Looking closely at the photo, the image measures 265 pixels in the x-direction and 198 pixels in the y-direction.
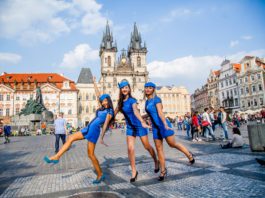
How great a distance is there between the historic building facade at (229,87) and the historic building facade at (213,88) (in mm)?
3648

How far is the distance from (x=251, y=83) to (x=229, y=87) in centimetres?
748

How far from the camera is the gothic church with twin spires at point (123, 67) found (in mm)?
69750

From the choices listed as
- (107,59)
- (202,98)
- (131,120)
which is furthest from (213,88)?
(131,120)

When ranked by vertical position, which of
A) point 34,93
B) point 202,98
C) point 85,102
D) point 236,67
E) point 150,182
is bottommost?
point 150,182

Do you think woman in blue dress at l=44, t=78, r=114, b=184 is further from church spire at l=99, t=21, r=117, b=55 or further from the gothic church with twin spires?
church spire at l=99, t=21, r=117, b=55

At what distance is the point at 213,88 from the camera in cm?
6519

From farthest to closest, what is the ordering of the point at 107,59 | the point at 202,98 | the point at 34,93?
the point at 202,98 < the point at 107,59 < the point at 34,93

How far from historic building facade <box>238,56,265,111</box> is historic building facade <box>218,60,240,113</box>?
1.89m

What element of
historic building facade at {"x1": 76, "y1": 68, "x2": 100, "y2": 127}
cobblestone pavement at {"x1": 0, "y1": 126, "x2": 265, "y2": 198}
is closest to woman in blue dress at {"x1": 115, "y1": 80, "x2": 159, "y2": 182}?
cobblestone pavement at {"x1": 0, "y1": 126, "x2": 265, "y2": 198}

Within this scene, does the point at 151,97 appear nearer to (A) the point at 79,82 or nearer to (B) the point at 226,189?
(B) the point at 226,189

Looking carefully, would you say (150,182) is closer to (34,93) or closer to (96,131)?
(96,131)

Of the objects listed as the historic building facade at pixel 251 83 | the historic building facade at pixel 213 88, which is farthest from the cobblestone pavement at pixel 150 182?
the historic building facade at pixel 213 88

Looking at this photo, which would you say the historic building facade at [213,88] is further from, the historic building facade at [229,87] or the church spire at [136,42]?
the church spire at [136,42]

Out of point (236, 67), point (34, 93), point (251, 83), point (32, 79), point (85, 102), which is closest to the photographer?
point (251, 83)
